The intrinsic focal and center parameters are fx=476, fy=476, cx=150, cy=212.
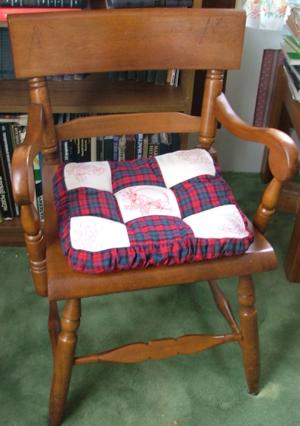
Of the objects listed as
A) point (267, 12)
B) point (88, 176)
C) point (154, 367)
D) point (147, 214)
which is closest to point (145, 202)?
point (147, 214)

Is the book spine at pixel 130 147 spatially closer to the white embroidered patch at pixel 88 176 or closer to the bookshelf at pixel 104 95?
the bookshelf at pixel 104 95

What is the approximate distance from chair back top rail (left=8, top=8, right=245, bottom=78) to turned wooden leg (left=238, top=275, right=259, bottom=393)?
48 cm

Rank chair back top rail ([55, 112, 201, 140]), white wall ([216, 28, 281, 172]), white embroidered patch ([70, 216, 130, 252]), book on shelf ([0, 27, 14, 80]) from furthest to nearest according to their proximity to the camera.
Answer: white wall ([216, 28, 281, 172]) → book on shelf ([0, 27, 14, 80]) → chair back top rail ([55, 112, 201, 140]) → white embroidered patch ([70, 216, 130, 252])

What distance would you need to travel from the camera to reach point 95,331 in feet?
4.04

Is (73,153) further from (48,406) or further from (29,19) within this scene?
(48,406)

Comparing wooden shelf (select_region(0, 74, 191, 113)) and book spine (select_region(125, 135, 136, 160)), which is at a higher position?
wooden shelf (select_region(0, 74, 191, 113))

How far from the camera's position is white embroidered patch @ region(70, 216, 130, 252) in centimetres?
80

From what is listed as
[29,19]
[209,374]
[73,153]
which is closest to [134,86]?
[73,153]

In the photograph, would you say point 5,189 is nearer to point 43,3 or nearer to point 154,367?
point 43,3

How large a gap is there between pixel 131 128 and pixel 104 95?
27cm

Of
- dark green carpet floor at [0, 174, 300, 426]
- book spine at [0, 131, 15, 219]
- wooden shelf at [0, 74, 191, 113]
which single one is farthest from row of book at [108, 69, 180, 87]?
dark green carpet floor at [0, 174, 300, 426]

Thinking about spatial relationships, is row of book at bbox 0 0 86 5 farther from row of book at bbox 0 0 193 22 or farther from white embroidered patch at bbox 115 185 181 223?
white embroidered patch at bbox 115 185 181 223

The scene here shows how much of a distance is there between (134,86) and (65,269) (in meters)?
0.71

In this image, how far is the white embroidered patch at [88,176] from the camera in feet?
3.17
